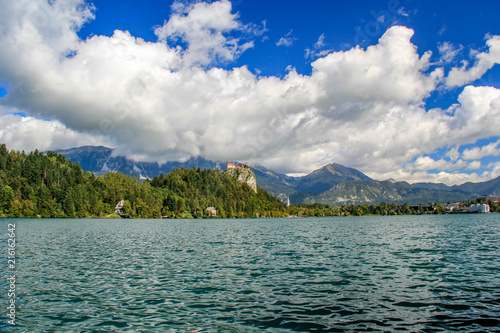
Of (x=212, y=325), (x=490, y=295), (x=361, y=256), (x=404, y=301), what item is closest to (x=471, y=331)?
(x=404, y=301)

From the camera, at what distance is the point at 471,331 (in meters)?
16.1

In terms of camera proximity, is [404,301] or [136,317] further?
[404,301]

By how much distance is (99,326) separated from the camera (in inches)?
684

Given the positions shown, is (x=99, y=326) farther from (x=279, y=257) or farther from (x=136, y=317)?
(x=279, y=257)

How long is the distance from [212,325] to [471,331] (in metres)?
13.3

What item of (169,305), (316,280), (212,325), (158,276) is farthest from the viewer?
(158,276)

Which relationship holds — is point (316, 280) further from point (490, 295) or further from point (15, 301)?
point (15, 301)

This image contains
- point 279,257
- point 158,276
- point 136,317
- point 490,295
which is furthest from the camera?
point 279,257

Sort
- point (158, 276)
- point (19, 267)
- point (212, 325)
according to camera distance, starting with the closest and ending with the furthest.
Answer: point (212, 325) < point (158, 276) < point (19, 267)

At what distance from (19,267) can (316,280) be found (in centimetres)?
3114

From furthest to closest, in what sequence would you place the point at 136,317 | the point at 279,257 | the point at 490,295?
the point at 279,257 → the point at 490,295 → the point at 136,317

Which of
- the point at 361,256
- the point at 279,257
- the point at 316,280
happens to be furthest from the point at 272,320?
the point at 361,256

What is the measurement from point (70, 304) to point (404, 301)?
2260cm

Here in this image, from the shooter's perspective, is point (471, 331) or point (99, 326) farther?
point (99, 326)
